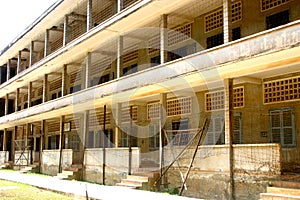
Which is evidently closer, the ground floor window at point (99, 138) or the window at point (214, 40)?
the window at point (214, 40)

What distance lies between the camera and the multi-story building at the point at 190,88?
10.3 m

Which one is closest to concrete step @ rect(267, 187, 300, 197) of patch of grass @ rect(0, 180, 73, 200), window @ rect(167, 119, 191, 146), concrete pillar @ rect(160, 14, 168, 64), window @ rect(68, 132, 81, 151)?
window @ rect(167, 119, 191, 146)

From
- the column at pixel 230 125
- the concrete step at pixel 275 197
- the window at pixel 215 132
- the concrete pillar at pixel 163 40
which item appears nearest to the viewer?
the concrete step at pixel 275 197

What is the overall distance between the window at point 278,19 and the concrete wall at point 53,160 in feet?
39.1

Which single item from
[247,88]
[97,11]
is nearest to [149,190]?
[247,88]

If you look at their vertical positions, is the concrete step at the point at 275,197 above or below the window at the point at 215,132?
below

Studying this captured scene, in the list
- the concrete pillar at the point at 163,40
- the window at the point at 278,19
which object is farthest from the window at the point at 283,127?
the concrete pillar at the point at 163,40

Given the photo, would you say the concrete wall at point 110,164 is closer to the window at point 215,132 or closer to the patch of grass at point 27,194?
the window at point 215,132

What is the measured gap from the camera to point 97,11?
20.3 meters

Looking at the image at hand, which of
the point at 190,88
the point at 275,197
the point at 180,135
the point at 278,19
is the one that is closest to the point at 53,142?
the point at 180,135

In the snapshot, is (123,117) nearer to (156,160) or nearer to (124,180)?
(156,160)

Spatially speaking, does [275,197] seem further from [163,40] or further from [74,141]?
[74,141]

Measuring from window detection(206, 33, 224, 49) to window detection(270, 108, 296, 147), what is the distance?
3.61 metres

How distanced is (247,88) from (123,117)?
7.83 metres
